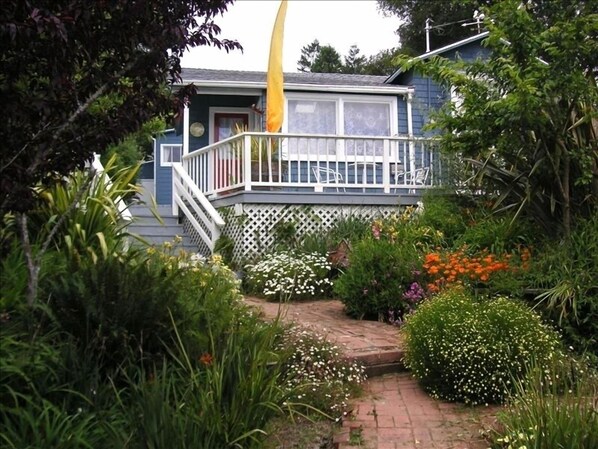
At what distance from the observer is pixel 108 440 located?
3277mm

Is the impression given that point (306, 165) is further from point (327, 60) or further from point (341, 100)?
point (327, 60)

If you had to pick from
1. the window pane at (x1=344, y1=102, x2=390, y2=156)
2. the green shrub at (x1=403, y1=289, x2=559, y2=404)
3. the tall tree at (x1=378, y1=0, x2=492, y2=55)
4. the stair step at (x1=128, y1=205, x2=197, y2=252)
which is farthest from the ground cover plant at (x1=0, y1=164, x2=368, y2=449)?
the tall tree at (x1=378, y1=0, x2=492, y2=55)

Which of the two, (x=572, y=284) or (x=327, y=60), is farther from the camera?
(x=327, y=60)

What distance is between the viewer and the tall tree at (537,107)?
589 cm

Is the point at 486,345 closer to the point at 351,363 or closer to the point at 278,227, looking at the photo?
the point at 351,363

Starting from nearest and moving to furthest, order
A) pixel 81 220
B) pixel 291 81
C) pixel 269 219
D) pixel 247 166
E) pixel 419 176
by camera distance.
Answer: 1. pixel 81 220
2. pixel 269 219
3. pixel 247 166
4. pixel 419 176
5. pixel 291 81

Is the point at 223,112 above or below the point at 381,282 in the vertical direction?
above

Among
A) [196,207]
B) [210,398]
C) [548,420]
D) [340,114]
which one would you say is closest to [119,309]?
[210,398]

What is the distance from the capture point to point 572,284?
5.65 m

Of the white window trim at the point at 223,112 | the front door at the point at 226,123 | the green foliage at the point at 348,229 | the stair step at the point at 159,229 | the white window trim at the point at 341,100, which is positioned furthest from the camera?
the front door at the point at 226,123

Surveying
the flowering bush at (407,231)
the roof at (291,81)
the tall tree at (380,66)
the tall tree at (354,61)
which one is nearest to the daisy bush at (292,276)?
the flowering bush at (407,231)

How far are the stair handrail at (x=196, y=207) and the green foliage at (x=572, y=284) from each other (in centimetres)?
532

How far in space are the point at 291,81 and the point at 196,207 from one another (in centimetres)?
530

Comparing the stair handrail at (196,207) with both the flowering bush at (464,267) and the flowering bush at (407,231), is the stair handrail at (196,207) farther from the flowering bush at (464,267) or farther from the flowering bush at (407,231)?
the flowering bush at (464,267)
